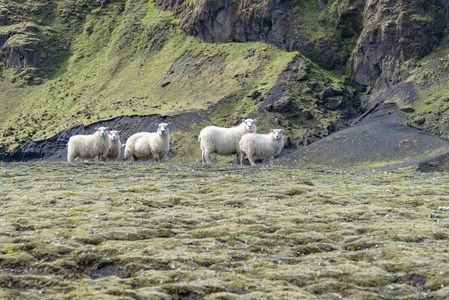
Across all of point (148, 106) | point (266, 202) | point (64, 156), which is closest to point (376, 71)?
point (148, 106)

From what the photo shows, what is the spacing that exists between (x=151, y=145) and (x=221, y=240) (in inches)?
907

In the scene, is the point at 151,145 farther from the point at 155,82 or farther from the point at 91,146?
the point at 155,82

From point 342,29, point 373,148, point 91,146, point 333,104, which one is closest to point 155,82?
point 333,104

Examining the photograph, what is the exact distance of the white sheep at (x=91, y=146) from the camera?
33.9 meters

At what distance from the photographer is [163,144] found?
118 feet

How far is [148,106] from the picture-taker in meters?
124

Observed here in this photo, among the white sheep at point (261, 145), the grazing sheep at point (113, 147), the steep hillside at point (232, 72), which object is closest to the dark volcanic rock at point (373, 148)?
the steep hillside at point (232, 72)

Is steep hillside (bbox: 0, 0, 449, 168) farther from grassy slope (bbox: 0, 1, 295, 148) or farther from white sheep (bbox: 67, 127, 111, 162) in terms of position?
white sheep (bbox: 67, 127, 111, 162)

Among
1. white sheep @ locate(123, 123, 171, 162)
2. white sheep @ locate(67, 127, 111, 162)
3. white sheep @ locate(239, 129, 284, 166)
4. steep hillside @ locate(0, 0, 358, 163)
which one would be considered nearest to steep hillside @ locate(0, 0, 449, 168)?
steep hillside @ locate(0, 0, 358, 163)

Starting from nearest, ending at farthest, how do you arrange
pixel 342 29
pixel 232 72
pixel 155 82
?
1. pixel 232 72
2. pixel 342 29
3. pixel 155 82

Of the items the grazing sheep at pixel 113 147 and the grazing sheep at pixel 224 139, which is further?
the grazing sheep at pixel 224 139

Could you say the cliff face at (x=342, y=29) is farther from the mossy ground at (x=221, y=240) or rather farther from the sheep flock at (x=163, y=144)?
the mossy ground at (x=221, y=240)

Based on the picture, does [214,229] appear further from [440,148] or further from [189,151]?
[189,151]

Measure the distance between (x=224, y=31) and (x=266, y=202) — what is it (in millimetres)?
132555
